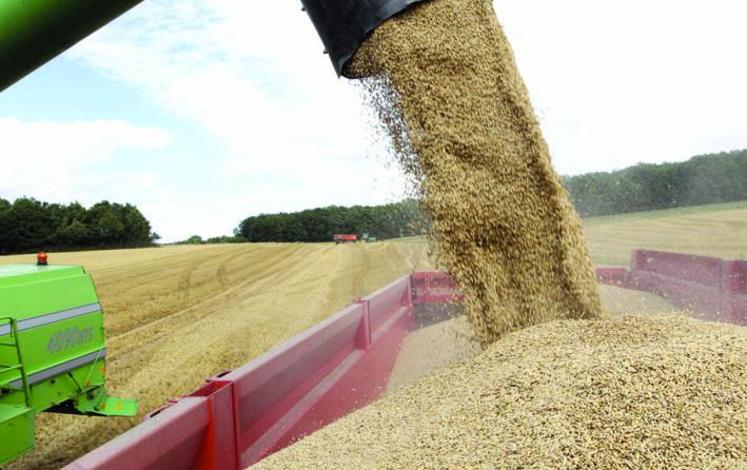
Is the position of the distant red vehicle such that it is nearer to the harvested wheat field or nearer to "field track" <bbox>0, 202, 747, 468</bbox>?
"field track" <bbox>0, 202, 747, 468</bbox>

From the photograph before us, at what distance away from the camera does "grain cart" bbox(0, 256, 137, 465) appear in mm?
2605

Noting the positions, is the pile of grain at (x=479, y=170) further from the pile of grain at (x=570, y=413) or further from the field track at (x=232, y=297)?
the field track at (x=232, y=297)

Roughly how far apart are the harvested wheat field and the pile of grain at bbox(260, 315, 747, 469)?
1622mm

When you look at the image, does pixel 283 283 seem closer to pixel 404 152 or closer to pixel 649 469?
pixel 404 152

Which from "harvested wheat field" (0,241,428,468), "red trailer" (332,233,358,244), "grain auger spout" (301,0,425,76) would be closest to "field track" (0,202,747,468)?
"harvested wheat field" (0,241,428,468)

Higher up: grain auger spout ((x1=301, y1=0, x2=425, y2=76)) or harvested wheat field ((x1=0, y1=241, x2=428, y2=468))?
grain auger spout ((x1=301, y1=0, x2=425, y2=76))

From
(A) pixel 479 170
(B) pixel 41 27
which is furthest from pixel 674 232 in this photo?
(B) pixel 41 27

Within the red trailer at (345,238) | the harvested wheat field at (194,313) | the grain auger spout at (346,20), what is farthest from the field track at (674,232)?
the red trailer at (345,238)

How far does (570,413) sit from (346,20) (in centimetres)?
185

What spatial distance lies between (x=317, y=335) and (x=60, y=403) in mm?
1441

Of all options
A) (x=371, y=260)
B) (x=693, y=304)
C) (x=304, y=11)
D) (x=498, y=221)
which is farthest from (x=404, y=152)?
(x=371, y=260)

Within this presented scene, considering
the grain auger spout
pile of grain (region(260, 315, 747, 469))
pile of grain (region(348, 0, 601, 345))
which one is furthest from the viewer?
pile of grain (region(348, 0, 601, 345))

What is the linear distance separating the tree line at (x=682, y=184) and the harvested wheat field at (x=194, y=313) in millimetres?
5923

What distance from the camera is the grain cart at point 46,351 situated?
261 centimetres
